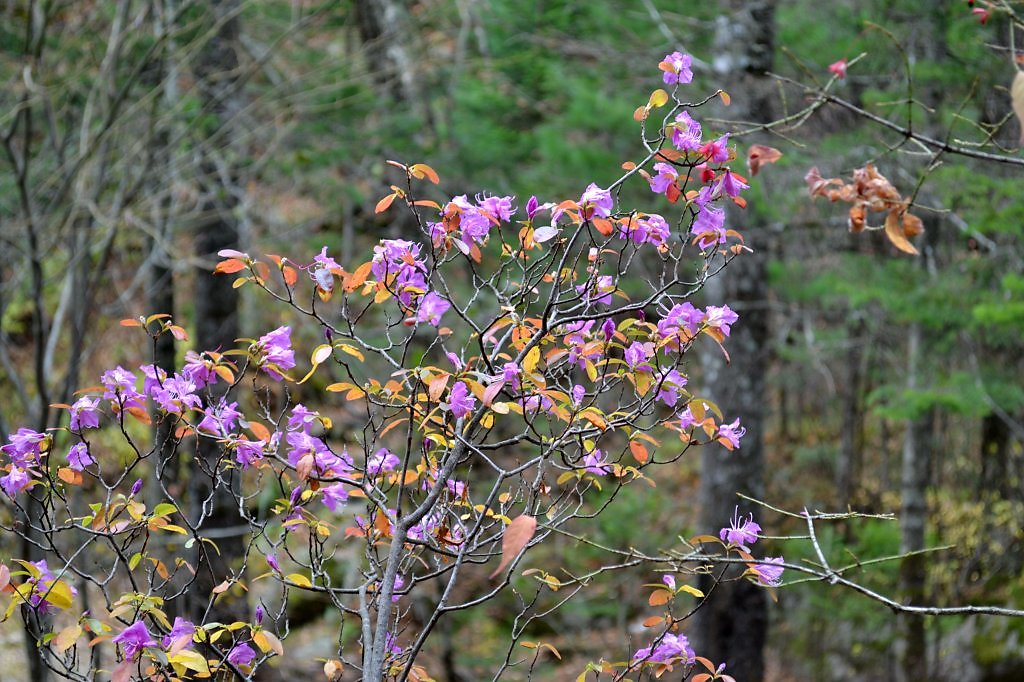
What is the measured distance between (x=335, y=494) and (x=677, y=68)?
1.13 m

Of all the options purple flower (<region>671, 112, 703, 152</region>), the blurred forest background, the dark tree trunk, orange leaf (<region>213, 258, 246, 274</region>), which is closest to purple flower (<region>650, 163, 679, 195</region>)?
purple flower (<region>671, 112, 703, 152</region>)

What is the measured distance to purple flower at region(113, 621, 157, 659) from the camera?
1.59 metres

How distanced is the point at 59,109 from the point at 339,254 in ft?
11.6

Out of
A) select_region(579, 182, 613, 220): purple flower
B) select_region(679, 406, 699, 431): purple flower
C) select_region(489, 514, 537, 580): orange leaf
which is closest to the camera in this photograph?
select_region(489, 514, 537, 580): orange leaf

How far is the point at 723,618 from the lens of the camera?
5.65 meters

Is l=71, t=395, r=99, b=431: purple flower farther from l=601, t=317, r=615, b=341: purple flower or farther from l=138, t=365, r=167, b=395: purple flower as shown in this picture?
l=601, t=317, r=615, b=341: purple flower

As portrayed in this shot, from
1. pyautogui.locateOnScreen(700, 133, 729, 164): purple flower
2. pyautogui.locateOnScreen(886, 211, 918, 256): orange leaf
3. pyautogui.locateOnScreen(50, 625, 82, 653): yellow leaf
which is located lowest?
pyautogui.locateOnScreen(50, 625, 82, 653): yellow leaf

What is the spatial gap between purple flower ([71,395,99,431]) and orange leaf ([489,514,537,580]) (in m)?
0.94

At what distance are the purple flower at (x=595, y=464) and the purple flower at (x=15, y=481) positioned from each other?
1.13 m

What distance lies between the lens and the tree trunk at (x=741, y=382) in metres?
5.66

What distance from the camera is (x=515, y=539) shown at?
136 cm

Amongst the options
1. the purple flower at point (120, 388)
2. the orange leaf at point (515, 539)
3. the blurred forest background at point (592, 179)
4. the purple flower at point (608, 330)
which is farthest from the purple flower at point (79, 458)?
the blurred forest background at point (592, 179)

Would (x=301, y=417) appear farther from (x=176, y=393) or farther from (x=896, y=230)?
(x=896, y=230)

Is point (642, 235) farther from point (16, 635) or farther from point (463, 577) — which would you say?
point (16, 635)
